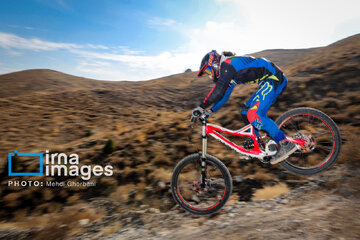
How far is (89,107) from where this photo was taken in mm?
→ 19906

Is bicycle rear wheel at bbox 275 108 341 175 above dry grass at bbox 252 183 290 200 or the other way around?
above

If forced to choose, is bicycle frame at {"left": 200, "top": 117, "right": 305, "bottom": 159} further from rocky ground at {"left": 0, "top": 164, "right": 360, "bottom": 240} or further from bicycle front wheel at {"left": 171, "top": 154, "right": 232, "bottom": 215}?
rocky ground at {"left": 0, "top": 164, "right": 360, "bottom": 240}

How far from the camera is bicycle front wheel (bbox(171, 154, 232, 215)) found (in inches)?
157

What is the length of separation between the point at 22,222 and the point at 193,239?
402 centimetres

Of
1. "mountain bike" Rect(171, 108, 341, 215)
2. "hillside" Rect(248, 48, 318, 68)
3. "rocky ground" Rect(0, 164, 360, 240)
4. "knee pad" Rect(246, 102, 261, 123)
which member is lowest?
"rocky ground" Rect(0, 164, 360, 240)

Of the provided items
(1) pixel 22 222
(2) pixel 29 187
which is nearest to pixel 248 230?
(1) pixel 22 222

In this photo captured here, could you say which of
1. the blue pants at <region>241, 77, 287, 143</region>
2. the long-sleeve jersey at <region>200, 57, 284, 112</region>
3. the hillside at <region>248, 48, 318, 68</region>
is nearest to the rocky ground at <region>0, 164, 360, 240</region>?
the blue pants at <region>241, 77, 287, 143</region>

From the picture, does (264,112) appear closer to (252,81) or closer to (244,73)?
(252,81)

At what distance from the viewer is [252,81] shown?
4.66m

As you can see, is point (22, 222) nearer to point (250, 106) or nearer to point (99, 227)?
point (99, 227)

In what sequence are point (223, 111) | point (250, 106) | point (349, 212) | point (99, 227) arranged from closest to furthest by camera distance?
point (349, 212)
point (99, 227)
point (250, 106)
point (223, 111)

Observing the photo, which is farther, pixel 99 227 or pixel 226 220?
pixel 99 227

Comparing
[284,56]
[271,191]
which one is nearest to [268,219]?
[271,191]

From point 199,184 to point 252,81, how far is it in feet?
9.26
